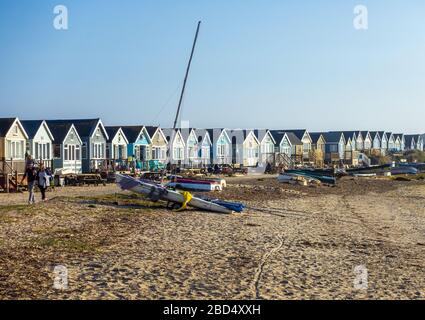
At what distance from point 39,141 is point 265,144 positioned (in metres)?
41.1

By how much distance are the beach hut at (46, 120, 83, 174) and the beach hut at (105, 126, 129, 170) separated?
11.1ft

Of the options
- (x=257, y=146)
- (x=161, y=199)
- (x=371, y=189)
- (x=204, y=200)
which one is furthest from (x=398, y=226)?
(x=257, y=146)

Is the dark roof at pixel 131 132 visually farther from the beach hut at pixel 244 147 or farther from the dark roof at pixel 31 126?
the beach hut at pixel 244 147

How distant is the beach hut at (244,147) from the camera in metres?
73.6

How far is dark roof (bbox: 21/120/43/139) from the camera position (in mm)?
41750

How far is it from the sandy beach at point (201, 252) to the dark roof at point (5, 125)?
1513 centimetres

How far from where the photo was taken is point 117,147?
174 ft

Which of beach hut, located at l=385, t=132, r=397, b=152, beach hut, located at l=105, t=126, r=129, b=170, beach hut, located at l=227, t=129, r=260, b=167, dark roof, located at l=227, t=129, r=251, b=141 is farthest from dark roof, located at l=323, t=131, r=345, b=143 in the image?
beach hut, located at l=105, t=126, r=129, b=170

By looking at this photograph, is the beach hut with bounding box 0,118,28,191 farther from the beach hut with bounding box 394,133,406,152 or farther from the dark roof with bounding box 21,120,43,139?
the beach hut with bounding box 394,133,406,152

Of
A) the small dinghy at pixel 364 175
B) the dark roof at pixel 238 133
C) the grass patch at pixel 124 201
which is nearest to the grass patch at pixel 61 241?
the grass patch at pixel 124 201

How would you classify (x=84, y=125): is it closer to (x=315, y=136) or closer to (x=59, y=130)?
(x=59, y=130)
